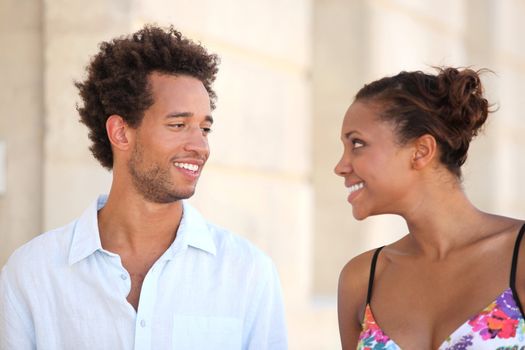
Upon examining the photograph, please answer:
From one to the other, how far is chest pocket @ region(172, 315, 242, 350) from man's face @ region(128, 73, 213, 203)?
1.41ft

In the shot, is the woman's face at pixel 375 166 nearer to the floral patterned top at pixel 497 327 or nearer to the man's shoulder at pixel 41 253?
the floral patterned top at pixel 497 327

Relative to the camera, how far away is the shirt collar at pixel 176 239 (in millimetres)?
3609

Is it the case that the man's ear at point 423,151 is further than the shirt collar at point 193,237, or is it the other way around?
the shirt collar at point 193,237

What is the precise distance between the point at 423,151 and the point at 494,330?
633 millimetres

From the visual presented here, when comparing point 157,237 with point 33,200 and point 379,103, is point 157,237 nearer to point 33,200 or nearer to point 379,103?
point 379,103

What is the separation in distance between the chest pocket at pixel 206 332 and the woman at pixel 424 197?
433 millimetres

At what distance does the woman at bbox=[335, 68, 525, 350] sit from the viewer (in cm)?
337

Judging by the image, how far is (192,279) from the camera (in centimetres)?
363

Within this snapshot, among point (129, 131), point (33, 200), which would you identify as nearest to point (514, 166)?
point (33, 200)

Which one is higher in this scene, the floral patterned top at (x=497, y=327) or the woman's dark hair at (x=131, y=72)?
the woman's dark hair at (x=131, y=72)

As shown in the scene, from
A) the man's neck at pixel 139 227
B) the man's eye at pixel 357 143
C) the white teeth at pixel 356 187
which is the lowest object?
the man's neck at pixel 139 227

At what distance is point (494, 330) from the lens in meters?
3.19

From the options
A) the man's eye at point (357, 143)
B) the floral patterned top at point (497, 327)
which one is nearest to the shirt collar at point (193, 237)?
the man's eye at point (357, 143)

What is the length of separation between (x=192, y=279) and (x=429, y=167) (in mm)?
901
